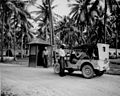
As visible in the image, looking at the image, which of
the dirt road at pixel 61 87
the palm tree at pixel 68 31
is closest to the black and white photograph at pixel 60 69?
the dirt road at pixel 61 87

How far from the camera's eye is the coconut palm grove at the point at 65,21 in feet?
66.9

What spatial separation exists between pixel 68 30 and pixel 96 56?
34909mm

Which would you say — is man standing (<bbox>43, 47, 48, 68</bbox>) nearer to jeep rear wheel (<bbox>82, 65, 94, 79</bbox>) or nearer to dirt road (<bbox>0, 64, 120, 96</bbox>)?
jeep rear wheel (<bbox>82, 65, 94, 79</bbox>)

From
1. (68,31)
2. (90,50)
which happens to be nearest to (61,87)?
(90,50)

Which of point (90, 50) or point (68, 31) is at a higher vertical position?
point (68, 31)

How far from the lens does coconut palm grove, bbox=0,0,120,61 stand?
20388 millimetres

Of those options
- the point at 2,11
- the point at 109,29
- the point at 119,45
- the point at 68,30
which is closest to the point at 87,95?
the point at 2,11

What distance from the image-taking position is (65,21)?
4431 cm

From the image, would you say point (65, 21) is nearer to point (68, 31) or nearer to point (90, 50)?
point (68, 31)

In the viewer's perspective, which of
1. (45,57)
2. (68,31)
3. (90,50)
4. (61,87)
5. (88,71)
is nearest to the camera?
(61,87)

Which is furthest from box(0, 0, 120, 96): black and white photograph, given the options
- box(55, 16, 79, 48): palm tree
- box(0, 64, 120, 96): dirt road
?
box(55, 16, 79, 48): palm tree

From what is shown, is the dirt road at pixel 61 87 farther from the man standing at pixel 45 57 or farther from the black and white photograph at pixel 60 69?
the man standing at pixel 45 57

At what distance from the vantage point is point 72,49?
29.6 ft

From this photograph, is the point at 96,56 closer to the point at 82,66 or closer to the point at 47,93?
the point at 82,66
